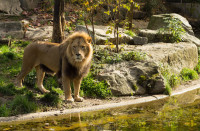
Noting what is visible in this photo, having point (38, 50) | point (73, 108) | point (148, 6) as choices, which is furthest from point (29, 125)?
point (148, 6)

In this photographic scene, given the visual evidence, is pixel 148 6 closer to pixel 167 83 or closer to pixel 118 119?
pixel 167 83

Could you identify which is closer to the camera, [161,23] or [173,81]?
[173,81]

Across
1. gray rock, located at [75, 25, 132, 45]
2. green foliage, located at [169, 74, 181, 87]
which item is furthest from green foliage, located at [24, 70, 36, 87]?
green foliage, located at [169, 74, 181, 87]

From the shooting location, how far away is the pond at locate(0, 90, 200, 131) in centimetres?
553

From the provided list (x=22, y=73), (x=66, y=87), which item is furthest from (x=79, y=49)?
(x=22, y=73)

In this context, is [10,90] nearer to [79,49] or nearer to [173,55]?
[79,49]

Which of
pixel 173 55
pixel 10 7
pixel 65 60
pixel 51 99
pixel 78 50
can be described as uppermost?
pixel 10 7

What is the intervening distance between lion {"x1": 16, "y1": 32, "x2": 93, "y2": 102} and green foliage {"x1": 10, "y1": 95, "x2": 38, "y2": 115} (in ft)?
2.80

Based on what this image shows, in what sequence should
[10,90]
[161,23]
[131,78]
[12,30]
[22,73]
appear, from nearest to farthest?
[10,90], [22,73], [131,78], [12,30], [161,23]

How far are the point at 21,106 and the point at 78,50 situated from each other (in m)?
1.61

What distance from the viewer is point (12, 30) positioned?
38.7ft

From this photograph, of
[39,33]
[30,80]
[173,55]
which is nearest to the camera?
[30,80]

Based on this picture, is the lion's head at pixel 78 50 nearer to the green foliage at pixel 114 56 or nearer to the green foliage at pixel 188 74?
the green foliage at pixel 114 56

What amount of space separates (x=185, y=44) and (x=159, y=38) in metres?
1.22
